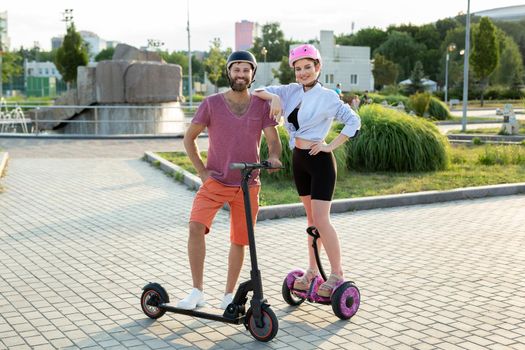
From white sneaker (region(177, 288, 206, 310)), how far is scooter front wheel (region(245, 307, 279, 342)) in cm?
43

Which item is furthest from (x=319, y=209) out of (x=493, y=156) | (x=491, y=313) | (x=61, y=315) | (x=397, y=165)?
(x=493, y=156)

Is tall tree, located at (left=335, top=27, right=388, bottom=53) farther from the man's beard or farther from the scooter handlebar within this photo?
the scooter handlebar

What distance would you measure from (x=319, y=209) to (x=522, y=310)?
5.20ft

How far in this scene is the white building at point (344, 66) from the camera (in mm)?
70625

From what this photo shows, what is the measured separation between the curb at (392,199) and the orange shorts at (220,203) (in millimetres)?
3893

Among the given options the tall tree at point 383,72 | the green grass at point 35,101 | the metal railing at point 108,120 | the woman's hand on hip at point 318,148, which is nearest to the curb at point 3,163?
the metal railing at point 108,120

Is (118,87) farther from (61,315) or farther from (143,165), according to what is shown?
(61,315)

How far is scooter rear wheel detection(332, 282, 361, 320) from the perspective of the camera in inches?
189

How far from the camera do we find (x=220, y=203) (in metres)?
4.67

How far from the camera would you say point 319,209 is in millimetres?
4828

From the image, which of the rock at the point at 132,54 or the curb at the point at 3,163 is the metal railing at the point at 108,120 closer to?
the rock at the point at 132,54

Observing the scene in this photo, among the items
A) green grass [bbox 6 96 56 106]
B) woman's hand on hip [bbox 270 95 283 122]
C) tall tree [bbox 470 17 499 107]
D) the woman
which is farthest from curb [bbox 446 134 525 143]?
tall tree [bbox 470 17 499 107]

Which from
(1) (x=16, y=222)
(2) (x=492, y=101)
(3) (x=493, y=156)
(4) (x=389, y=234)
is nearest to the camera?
(4) (x=389, y=234)

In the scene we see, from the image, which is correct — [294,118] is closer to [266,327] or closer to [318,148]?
[318,148]
